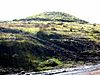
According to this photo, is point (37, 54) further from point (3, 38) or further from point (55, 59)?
point (3, 38)

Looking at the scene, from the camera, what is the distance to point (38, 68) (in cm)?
16550

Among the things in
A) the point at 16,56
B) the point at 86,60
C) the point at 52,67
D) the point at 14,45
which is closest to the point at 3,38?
the point at 14,45

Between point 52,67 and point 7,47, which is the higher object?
point 7,47

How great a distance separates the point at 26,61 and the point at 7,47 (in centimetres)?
1411

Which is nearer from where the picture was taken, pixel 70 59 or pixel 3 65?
pixel 3 65

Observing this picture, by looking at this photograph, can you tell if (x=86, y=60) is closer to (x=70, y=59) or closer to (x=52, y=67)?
(x=70, y=59)

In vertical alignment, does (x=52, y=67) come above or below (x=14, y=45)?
below

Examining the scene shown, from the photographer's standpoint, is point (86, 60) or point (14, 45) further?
point (86, 60)

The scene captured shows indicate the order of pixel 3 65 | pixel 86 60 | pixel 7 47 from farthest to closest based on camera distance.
→ 1. pixel 86 60
2. pixel 7 47
3. pixel 3 65

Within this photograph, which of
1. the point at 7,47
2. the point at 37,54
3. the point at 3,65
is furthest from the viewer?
the point at 37,54

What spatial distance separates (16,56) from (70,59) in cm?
4186

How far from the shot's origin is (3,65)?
160 metres

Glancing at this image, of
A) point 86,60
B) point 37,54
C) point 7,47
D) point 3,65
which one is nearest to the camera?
point 3,65

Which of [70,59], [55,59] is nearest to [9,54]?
[55,59]
